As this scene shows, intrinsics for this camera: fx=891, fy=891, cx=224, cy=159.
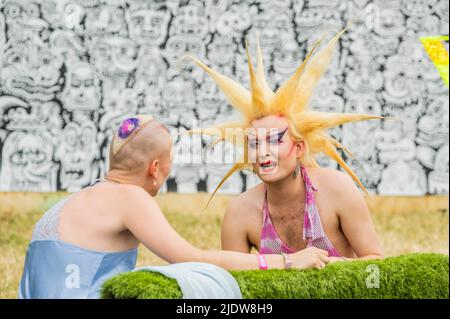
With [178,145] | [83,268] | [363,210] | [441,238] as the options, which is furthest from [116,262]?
[441,238]

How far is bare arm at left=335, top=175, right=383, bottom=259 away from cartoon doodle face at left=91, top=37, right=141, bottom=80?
3.93m

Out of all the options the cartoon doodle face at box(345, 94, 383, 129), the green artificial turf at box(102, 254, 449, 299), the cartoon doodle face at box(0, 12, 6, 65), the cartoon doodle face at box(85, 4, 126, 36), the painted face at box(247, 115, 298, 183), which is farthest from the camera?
the cartoon doodle face at box(345, 94, 383, 129)

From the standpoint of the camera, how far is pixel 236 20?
775cm

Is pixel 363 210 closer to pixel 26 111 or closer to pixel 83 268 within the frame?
pixel 83 268

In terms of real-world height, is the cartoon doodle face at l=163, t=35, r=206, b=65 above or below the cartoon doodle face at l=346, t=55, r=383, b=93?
above

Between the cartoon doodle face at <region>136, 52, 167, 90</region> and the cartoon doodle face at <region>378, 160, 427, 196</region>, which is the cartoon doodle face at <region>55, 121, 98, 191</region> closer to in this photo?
the cartoon doodle face at <region>136, 52, 167, 90</region>

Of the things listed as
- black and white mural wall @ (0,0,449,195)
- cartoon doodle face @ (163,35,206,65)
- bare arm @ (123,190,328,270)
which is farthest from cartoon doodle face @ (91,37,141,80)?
bare arm @ (123,190,328,270)

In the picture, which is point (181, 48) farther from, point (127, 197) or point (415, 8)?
point (127, 197)

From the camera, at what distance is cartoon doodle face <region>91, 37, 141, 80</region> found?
7430 mm

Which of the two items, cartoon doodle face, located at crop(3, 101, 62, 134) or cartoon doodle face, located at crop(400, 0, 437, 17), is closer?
cartoon doodle face, located at crop(3, 101, 62, 134)

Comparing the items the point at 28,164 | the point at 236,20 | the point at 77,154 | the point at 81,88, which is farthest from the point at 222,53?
the point at 28,164

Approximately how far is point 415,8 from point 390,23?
284 millimetres

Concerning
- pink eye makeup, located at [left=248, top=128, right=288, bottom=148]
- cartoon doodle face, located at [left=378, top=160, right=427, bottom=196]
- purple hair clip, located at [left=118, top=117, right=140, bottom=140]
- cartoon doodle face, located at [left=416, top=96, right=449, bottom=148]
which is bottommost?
cartoon doodle face, located at [left=378, top=160, right=427, bottom=196]

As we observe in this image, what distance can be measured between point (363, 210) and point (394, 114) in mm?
4377
